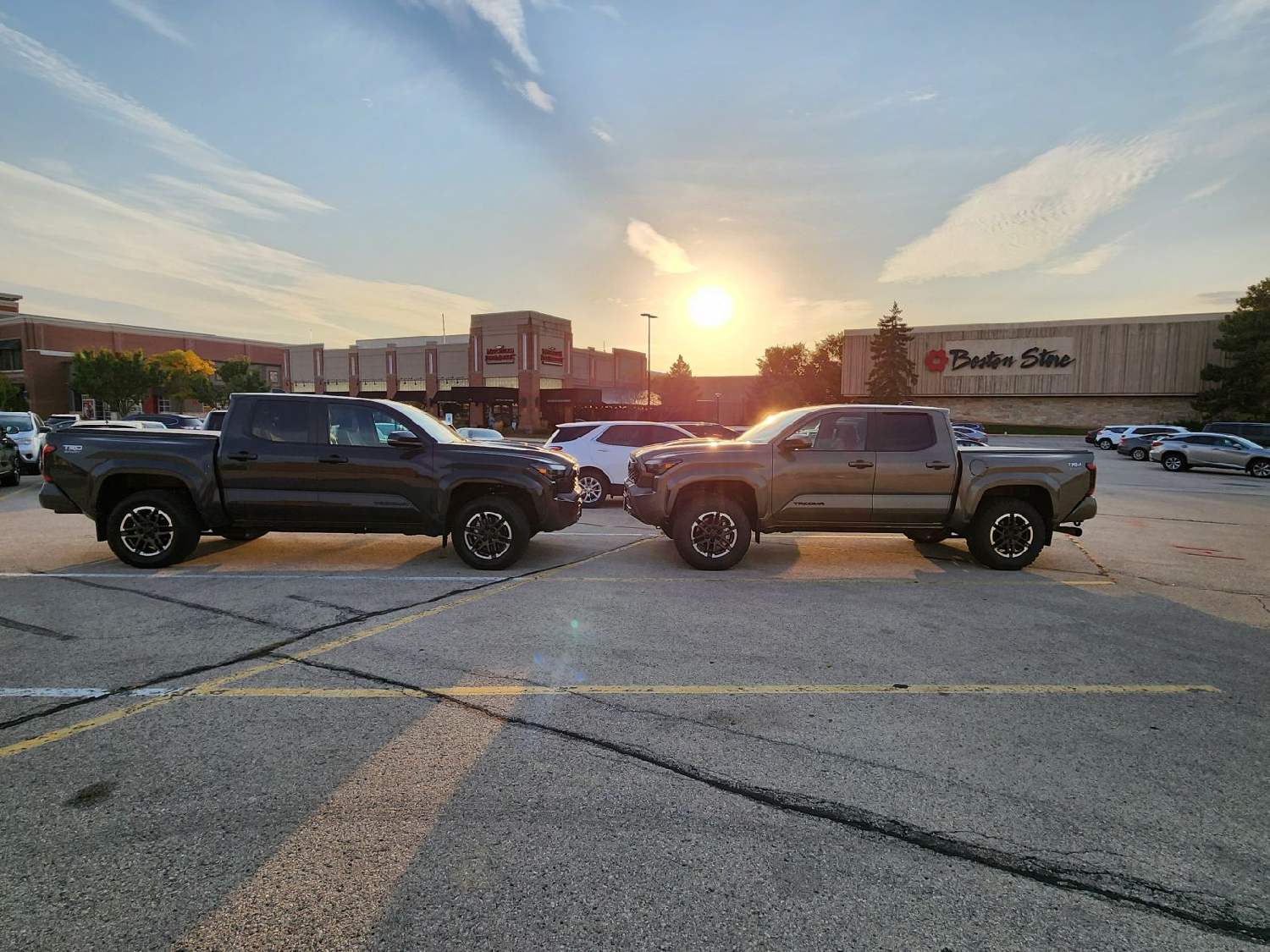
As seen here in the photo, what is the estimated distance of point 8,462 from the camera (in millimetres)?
15500

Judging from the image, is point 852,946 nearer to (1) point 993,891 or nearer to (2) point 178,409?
(1) point 993,891

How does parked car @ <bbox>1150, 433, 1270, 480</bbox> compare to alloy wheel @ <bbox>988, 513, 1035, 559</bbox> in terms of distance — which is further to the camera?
parked car @ <bbox>1150, 433, 1270, 480</bbox>

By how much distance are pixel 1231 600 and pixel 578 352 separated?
57.8 m

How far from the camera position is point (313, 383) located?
67.4 m

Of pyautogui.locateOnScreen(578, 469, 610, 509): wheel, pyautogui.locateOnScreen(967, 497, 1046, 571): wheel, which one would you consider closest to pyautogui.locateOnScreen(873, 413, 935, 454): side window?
pyautogui.locateOnScreen(967, 497, 1046, 571): wheel

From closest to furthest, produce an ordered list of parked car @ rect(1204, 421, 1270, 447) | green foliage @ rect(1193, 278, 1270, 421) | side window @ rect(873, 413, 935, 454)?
side window @ rect(873, 413, 935, 454) → parked car @ rect(1204, 421, 1270, 447) → green foliage @ rect(1193, 278, 1270, 421)

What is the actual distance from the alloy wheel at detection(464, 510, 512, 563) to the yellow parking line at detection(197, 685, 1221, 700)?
3312 mm

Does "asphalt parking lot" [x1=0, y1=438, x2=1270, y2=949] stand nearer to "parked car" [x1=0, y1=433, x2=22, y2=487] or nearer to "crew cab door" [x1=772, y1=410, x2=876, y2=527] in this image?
"crew cab door" [x1=772, y1=410, x2=876, y2=527]

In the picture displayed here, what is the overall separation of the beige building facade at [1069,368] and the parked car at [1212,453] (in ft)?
94.9

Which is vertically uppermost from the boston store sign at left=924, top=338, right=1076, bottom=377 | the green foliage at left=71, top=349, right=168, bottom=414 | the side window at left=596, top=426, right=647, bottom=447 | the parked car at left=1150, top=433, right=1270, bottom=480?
the boston store sign at left=924, top=338, right=1076, bottom=377

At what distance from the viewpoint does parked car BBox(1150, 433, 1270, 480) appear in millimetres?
22219

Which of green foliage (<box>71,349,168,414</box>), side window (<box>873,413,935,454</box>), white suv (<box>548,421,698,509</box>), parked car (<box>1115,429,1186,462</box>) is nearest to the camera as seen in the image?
side window (<box>873,413,935,454</box>)

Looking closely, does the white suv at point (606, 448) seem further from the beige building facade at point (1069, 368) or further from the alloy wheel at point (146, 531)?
the beige building facade at point (1069, 368)

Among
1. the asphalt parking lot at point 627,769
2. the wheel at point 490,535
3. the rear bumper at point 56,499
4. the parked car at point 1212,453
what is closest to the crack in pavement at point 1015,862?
the asphalt parking lot at point 627,769
